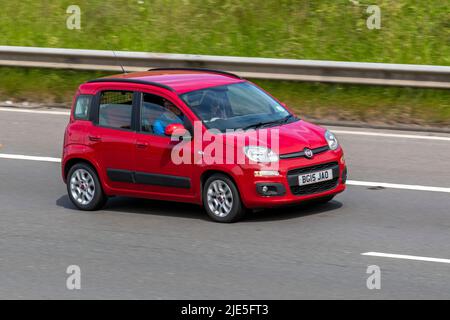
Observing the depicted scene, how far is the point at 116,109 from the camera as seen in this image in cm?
1224

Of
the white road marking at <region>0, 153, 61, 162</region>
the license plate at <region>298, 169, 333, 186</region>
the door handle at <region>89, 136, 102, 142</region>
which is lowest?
the white road marking at <region>0, 153, 61, 162</region>

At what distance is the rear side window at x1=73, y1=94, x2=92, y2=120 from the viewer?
12.5m

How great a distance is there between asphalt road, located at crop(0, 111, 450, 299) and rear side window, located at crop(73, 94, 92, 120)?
3.60ft

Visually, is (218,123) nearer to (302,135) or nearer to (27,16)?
(302,135)

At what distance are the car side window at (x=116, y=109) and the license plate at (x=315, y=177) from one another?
2.13 meters

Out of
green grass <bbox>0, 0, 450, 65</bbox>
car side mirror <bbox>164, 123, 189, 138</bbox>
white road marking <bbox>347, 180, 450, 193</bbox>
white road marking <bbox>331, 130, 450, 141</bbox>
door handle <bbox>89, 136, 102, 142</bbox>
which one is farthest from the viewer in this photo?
green grass <bbox>0, 0, 450, 65</bbox>

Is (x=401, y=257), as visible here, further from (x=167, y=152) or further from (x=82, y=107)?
(x=82, y=107)

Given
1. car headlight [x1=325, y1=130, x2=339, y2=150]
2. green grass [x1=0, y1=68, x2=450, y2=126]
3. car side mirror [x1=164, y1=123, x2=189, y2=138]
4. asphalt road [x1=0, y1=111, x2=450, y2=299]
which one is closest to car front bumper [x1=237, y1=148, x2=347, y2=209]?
asphalt road [x1=0, y1=111, x2=450, y2=299]

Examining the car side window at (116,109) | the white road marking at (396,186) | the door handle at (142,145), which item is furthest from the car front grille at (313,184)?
the car side window at (116,109)

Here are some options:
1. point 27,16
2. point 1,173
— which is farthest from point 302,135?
point 27,16

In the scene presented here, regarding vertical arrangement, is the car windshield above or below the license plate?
above

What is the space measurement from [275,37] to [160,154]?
26.6ft

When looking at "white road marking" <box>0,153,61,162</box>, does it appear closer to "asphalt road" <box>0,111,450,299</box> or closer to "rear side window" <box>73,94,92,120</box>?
"asphalt road" <box>0,111,450,299</box>
